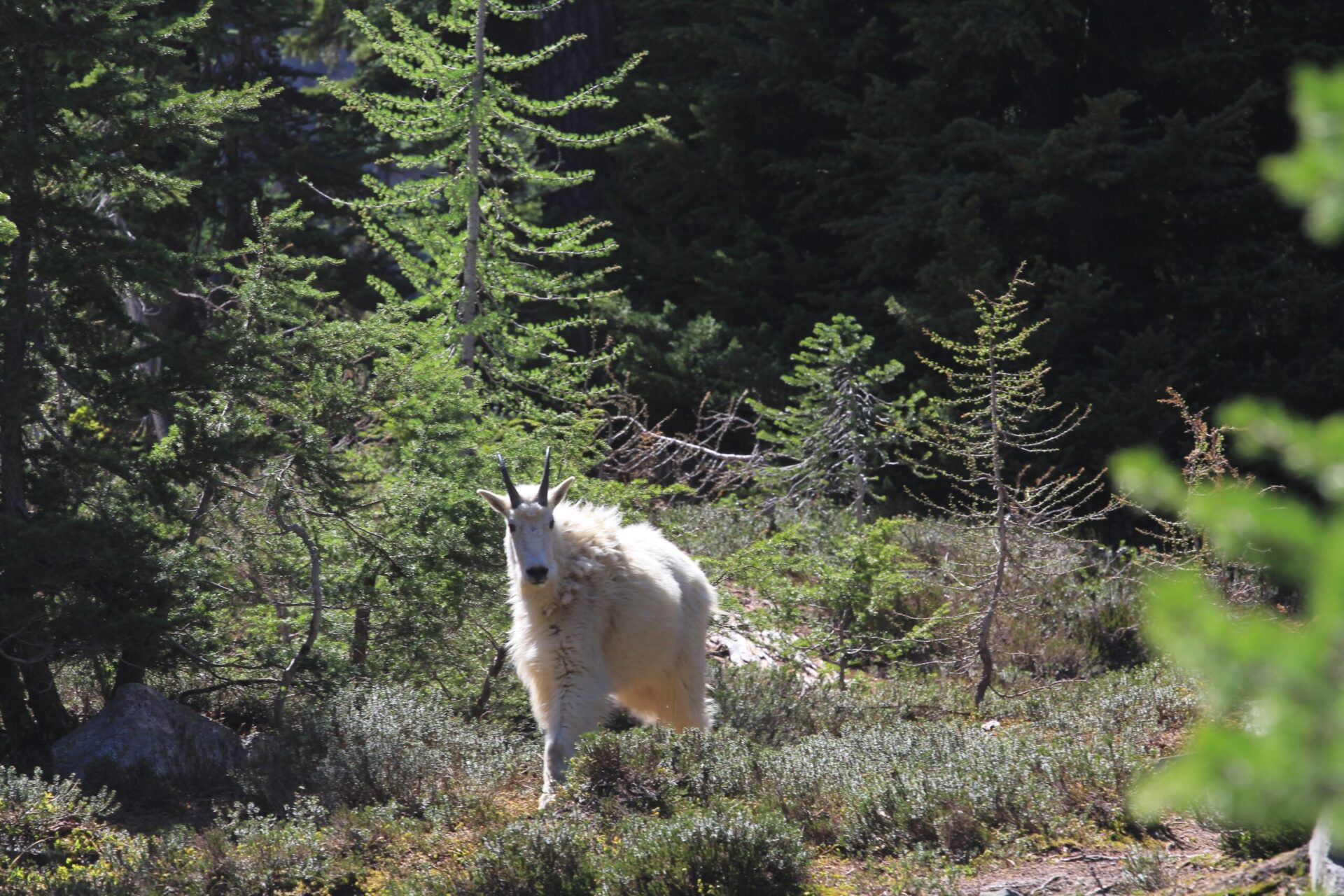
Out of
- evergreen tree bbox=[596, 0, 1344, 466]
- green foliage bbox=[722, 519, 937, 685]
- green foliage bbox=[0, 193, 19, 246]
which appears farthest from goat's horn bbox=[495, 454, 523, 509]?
evergreen tree bbox=[596, 0, 1344, 466]

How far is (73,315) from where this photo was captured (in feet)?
25.8

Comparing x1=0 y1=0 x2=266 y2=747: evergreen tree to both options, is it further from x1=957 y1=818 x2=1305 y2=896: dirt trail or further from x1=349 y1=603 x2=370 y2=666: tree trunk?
x1=957 y1=818 x2=1305 y2=896: dirt trail

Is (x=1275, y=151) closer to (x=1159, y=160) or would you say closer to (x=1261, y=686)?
(x=1159, y=160)

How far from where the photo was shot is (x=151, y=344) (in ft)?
25.6

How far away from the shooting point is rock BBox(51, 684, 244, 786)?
7.31 meters

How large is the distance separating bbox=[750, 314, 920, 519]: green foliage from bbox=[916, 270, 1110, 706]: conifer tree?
2.73 ft

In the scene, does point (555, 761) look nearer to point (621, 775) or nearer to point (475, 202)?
point (621, 775)

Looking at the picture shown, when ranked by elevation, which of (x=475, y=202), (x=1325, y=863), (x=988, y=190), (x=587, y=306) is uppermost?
(x=988, y=190)

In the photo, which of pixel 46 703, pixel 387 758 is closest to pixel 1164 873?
pixel 387 758

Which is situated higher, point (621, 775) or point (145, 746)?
point (621, 775)

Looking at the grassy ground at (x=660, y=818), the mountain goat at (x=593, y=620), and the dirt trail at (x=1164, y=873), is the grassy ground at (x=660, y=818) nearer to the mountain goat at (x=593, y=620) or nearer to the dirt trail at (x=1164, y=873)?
the dirt trail at (x=1164, y=873)

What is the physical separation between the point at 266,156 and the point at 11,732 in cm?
1275

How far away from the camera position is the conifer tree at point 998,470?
906cm

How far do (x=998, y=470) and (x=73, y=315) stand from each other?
22.4 ft
